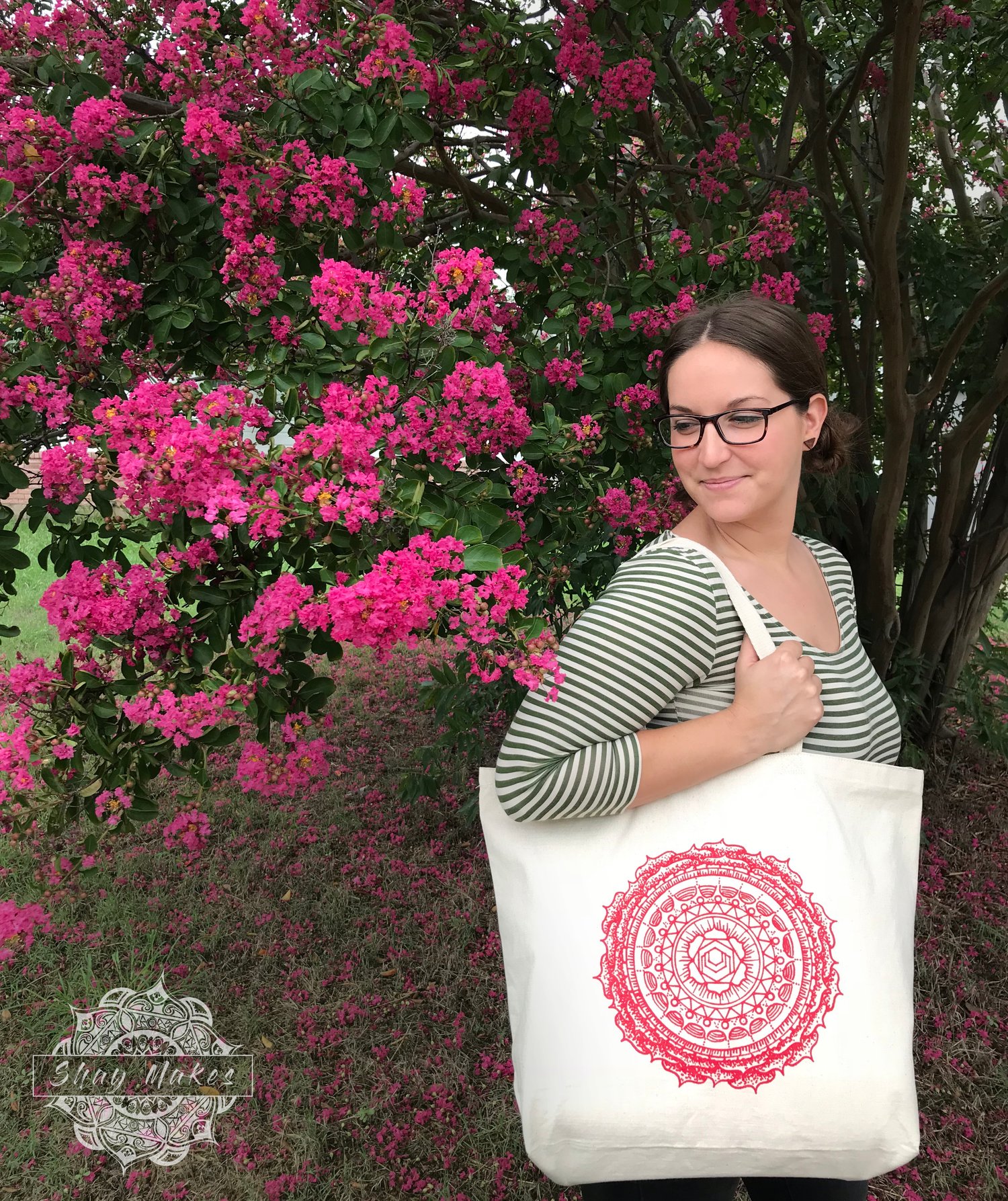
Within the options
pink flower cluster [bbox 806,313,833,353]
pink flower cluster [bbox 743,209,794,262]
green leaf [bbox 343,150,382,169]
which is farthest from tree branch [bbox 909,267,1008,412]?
green leaf [bbox 343,150,382,169]

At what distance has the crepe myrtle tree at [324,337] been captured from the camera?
3.86ft

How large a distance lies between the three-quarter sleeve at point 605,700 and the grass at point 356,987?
5.30ft

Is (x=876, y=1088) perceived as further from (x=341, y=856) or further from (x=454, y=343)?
(x=341, y=856)

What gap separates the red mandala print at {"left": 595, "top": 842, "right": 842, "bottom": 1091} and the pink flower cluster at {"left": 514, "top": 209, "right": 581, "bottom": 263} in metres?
1.52

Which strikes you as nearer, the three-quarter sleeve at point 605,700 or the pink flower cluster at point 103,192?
the three-quarter sleeve at point 605,700

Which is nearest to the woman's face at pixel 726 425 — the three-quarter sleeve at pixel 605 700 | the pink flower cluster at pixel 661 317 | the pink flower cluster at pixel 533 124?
the three-quarter sleeve at pixel 605 700

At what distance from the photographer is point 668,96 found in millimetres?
2824

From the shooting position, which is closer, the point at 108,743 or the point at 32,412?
the point at 108,743

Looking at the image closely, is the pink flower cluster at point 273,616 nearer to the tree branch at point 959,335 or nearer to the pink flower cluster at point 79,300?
the pink flower cluster at point 79,300

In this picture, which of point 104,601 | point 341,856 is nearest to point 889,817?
point 104,601

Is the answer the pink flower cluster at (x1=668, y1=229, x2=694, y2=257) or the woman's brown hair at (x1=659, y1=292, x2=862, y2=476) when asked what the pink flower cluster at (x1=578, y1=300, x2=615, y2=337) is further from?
the woman's brown hair at (x1=659, y1=292, x2=862, y2=476)

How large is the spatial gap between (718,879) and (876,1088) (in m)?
0.29

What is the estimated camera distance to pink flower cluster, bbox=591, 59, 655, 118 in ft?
6.48
